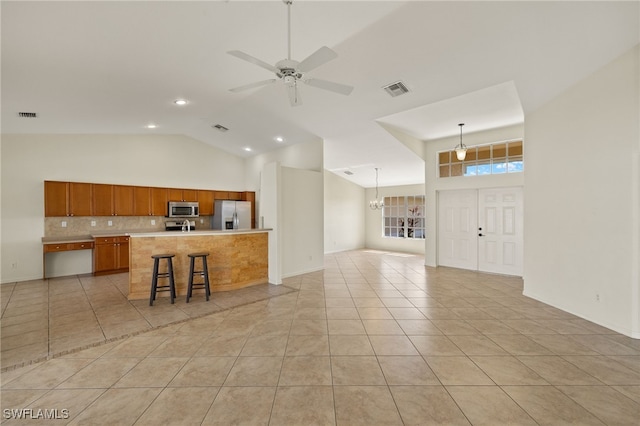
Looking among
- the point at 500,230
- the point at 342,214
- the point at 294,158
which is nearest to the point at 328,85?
the point at 294,158

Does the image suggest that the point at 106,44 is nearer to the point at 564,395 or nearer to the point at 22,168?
the point at 22,168

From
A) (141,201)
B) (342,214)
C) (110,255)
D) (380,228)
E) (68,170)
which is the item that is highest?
(68,170)

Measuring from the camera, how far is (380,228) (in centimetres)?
1043

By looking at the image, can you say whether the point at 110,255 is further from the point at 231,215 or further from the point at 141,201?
the point at 231,215

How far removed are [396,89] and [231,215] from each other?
5243mm

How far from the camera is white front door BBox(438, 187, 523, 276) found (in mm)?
5852

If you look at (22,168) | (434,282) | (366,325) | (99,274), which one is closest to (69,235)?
(99,274)

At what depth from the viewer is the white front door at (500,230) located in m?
5.80

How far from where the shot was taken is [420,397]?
2.07 m

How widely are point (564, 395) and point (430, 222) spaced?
514 cm

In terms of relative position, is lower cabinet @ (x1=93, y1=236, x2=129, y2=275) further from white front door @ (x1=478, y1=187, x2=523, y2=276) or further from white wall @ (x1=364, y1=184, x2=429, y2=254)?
white front door @ (x1=478, y1=187, x2=523, y2=276)

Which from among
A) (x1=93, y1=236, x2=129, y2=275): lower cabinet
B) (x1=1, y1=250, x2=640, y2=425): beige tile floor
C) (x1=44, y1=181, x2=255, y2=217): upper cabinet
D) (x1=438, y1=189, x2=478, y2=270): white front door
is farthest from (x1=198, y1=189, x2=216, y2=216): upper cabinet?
(x1=438, y1=189, x2=478, y2=270): white front door

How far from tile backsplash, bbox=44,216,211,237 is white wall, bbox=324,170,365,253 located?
16.1 feet

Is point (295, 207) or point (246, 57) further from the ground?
point (246, 57)
